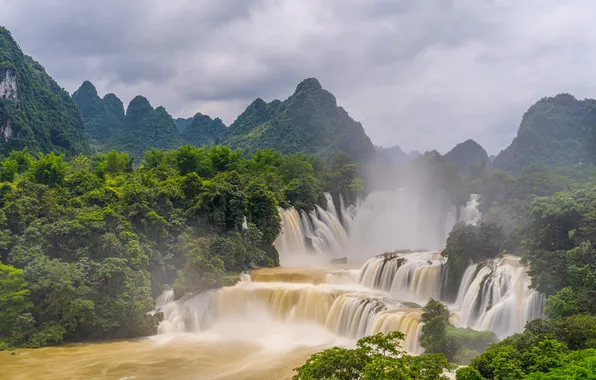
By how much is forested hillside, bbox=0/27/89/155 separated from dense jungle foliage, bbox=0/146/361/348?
95.1 ft

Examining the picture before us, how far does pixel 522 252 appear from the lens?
16703 mm

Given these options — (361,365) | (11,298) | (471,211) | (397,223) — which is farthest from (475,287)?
(397,223)

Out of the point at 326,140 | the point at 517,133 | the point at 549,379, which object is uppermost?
the point at 326,140

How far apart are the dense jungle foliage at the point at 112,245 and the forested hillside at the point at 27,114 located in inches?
1141

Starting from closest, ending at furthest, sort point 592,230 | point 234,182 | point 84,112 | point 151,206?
point 592,230 → point 151,206 → point 234,182 → point 84,112

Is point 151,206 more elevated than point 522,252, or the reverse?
point 151,206

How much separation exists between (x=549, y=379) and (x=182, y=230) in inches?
755

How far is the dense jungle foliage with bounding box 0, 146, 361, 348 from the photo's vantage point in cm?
1722

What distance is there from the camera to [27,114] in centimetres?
5897

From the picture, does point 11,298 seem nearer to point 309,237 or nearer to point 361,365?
point 361,365

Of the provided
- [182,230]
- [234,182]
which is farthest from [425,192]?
[182,230]

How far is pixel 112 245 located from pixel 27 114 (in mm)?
→ 49402

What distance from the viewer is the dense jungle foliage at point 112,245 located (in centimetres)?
1722

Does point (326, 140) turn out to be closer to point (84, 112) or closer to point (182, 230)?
point (182, 230)
